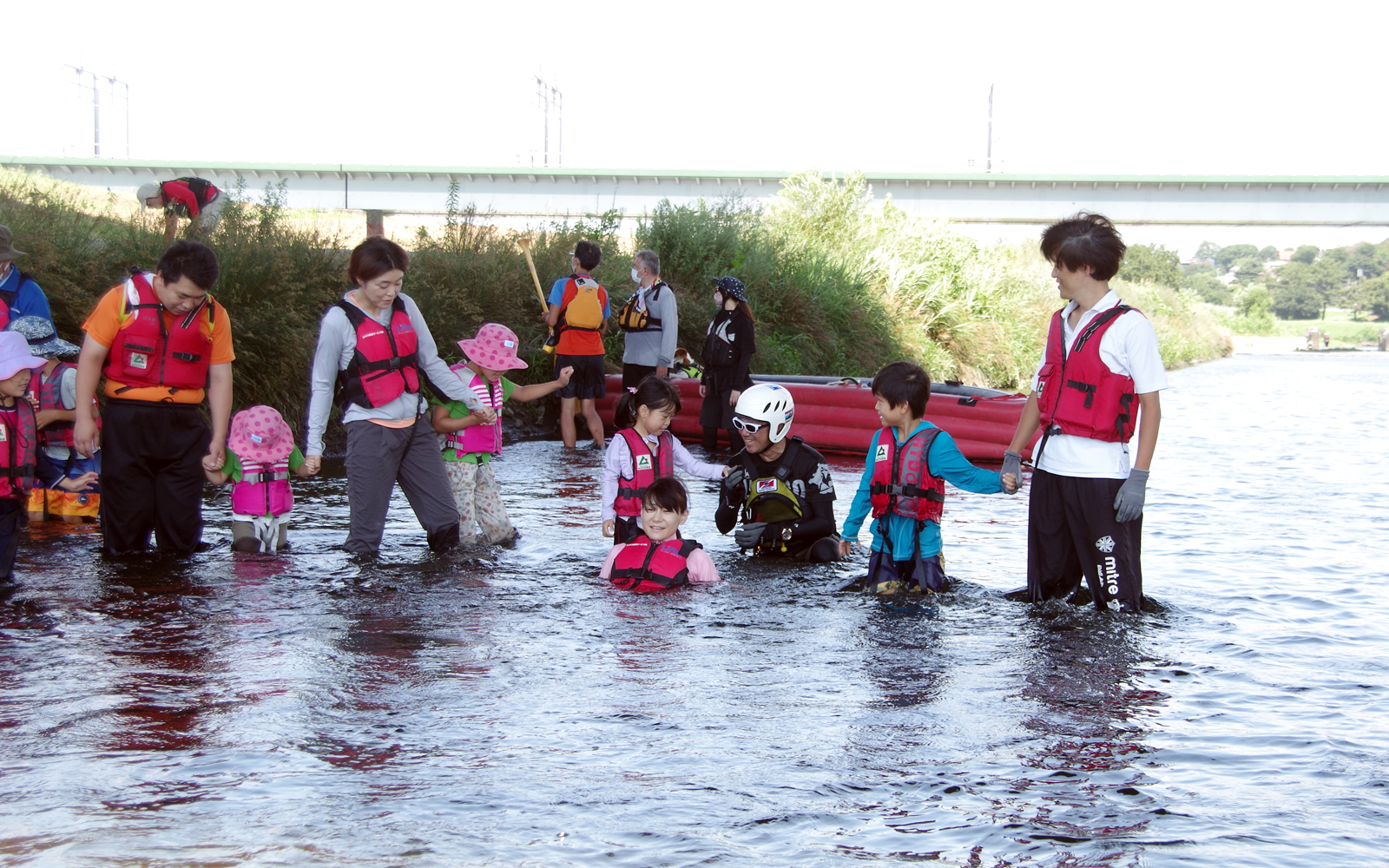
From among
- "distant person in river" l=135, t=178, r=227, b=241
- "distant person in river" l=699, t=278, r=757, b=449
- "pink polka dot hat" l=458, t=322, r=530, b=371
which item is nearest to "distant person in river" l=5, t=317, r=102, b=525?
"pink polka dot hat" l=458, t=322, r=530, b=371

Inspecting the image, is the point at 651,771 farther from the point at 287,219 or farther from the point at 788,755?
the point at 287,219

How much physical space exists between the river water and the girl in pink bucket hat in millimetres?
360

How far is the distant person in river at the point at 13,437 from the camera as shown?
6.08 metres

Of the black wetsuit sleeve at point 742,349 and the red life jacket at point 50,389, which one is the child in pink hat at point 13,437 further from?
the black wetsuit sleeve at point 742,349

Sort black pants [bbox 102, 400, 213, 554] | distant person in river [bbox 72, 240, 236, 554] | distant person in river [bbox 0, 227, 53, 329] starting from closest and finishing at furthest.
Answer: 1. distant person in river [bbox 72, 240, 236, 554]
2. black pants [bbox 102, 400, 213, 554]
3. distant person in river [bbox 0, 227, 53, 329]

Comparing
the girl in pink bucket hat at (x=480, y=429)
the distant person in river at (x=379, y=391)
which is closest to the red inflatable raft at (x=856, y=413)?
the girl in pink bucket hat at (x=480, y=429)

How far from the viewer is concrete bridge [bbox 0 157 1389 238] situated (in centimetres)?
4931

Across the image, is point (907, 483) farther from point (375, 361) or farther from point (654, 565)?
point (375, 361)

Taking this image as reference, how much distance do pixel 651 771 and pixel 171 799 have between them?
150 cm

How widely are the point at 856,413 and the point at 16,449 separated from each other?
962cm

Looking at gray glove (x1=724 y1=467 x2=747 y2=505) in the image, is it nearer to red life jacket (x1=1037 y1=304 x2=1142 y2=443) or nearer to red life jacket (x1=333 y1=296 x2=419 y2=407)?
red life jacket (x1=333 y1=296 x2=419 y2=407)

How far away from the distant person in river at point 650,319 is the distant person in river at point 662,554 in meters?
6.62

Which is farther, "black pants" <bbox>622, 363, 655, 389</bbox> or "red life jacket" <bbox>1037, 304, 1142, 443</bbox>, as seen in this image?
"black pants" <bbox>622, 363, 655, 389</bbox>

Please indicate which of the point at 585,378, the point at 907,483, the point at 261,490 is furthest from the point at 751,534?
the point at 585,378
